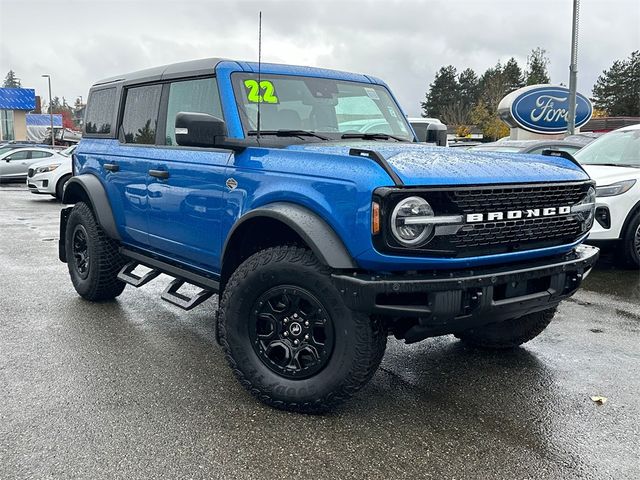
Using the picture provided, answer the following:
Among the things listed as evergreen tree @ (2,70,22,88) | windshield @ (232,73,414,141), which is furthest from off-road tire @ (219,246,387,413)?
evergreen tree @ (2,70,22,88)

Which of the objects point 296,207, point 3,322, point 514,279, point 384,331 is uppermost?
point 296,207

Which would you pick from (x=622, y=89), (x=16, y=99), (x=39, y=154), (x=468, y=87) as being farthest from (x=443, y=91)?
(x=39, y=154)

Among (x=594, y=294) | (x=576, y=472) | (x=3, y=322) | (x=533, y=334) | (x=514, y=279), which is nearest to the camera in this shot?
(x=576, y=472)

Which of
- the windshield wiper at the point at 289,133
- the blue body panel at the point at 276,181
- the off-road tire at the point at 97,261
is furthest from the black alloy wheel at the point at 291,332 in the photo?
the off-road tire at the point at 97,261

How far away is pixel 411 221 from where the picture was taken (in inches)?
115

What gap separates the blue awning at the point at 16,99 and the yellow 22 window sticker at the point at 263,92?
65301 mm

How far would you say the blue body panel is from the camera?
118 inches

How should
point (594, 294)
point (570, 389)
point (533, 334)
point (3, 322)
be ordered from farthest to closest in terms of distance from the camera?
point (594, 294) → point (3, 322) → point (533, 334) → point (570, 389)

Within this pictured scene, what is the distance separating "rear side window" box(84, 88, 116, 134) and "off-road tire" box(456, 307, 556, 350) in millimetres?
3586

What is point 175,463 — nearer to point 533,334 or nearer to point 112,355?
point 112,355

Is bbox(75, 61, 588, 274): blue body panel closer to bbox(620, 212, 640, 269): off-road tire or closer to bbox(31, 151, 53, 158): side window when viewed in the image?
bbox(620, 212, 640, 269): off-road tire

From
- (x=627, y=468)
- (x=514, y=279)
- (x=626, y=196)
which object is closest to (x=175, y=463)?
(x=514, y=279)

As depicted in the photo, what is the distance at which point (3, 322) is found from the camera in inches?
201

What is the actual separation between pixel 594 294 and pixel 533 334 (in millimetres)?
2404
